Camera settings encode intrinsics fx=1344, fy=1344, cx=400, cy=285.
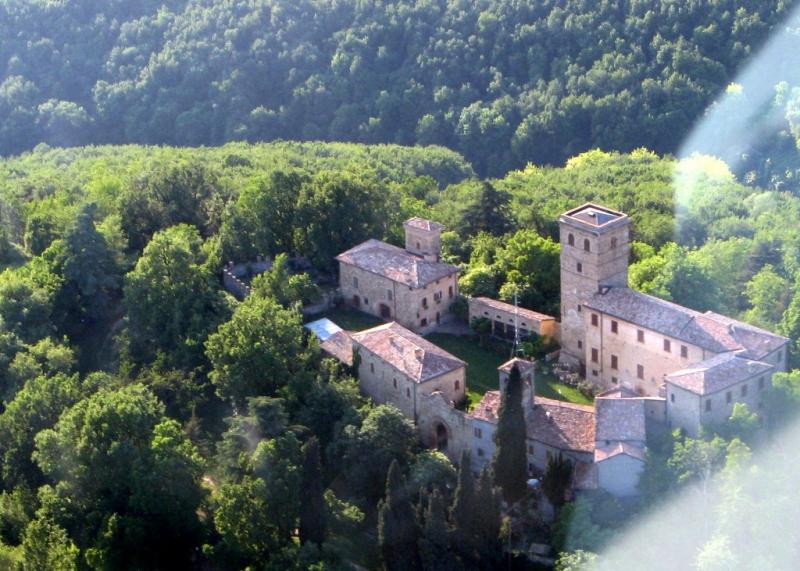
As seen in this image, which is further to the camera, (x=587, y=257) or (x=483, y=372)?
(x=483, y=372)

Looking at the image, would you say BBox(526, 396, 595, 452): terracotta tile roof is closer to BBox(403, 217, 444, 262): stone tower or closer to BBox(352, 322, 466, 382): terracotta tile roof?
BBox(352, 322, 466, 382): terracotta tile roof

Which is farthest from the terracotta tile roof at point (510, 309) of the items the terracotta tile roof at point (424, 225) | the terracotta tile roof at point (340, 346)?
the terracotta tile roof at point (340, 346)

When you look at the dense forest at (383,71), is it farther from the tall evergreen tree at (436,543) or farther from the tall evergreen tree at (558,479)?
the tall evergreen tree at (436,543)

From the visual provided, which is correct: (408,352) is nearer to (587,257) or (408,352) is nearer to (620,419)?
(587,257)

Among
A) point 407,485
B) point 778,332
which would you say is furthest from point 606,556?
point 778,332

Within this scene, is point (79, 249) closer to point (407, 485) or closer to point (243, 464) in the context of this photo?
point (243, 464)

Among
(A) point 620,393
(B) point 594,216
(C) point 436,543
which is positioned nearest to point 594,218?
(B) point 594,216
